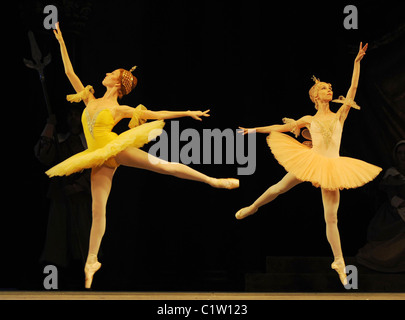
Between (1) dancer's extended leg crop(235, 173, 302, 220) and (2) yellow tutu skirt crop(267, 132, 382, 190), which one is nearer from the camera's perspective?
(2) yellow tutu skirt crop(267, 132, 382, 190)

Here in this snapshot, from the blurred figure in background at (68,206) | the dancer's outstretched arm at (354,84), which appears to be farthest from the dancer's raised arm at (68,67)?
the dancer's outstretched arm at (354,84)

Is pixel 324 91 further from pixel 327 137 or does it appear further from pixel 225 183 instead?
pixel 225 183

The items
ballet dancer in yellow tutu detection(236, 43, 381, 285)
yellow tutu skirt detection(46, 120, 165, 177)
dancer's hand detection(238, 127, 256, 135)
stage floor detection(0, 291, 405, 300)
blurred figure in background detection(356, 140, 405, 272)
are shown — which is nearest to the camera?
stage floor detection(0, 291, 405, 300)

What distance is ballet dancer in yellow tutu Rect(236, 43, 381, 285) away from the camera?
208 inches

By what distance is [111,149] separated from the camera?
17.0ft

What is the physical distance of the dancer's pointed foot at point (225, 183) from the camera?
5.30 meters

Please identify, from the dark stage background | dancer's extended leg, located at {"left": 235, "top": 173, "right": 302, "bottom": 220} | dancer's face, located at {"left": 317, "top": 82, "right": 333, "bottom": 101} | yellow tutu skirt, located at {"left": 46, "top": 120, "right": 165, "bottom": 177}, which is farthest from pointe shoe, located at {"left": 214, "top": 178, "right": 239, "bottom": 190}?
dancer's face, located at {"left": 317, "top": 82, "right": 333, "bottom": 101}

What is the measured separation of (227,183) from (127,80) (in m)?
1.18

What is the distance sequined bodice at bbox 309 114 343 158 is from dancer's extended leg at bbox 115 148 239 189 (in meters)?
0.85

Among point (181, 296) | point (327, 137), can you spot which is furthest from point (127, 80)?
point (181, 296)

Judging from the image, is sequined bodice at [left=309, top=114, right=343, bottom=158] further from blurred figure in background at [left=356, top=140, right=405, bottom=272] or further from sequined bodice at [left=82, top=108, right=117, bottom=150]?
sequined bodice at [left=82, top=108, right=117, bottom=150]

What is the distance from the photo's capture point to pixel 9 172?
19.1 feet

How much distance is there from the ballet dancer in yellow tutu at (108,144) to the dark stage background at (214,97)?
0.28 metres

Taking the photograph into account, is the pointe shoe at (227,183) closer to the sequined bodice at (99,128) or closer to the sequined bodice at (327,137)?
the sequined bodice at (327,137)
